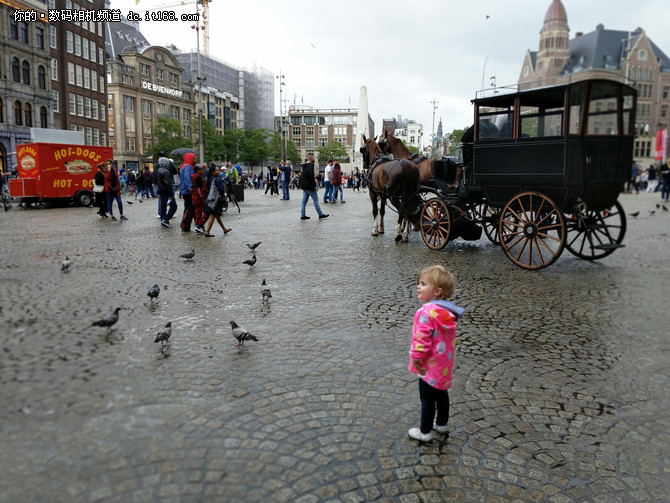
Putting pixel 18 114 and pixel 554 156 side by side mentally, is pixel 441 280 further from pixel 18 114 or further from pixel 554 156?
pixel 18 114

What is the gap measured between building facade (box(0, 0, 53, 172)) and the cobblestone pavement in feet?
125

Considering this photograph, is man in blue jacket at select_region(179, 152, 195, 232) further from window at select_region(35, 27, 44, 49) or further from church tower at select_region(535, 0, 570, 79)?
church tower at select_region(535, 0, 570, 79)

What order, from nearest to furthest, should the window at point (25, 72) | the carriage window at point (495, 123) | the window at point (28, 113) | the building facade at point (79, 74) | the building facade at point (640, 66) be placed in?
1. the carriage window at point (495, 123)
2. the window at point (25, 72)
3. the window at point (28, 113)
4. the building facade at point (79, 74)
5. the building facade at point (640, 66)

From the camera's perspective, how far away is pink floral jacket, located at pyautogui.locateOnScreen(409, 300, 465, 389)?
295 centimetres

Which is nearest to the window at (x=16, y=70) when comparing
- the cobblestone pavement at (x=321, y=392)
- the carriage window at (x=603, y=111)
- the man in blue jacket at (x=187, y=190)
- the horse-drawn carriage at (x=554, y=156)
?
the man in blue jacket at (x=187, y=190)

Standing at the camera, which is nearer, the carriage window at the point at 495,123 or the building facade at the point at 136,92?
the carriage window at the point at 495,123

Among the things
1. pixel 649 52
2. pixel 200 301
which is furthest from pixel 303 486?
pixel 649 52

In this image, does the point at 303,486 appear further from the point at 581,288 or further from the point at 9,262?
the point at 9,262

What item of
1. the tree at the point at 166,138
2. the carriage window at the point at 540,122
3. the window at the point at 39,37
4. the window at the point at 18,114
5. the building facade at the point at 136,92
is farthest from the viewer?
the building facade at the point at 136,92

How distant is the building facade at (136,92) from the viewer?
70.7m

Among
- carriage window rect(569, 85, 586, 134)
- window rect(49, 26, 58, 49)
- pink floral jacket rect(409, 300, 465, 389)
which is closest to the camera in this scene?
pink floral jacket rect(409, 300, 465, 389)

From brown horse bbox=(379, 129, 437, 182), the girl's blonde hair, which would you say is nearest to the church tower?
brown horse bbox=(379, 129, 437, 182)

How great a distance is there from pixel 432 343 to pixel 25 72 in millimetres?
47963

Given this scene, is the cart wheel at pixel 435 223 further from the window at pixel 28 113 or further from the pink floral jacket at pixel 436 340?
the window at pixel 28 113
